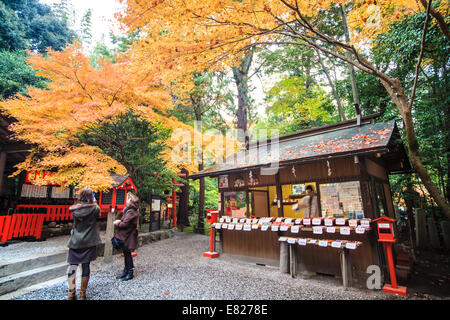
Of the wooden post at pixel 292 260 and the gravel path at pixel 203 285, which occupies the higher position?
the wooden post at pixel 292 260

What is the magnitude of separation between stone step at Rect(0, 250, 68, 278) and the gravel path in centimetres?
102

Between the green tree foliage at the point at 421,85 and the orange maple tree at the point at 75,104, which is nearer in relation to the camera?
the orange maple tree at the point at 75,104

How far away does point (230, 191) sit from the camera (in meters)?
8.24

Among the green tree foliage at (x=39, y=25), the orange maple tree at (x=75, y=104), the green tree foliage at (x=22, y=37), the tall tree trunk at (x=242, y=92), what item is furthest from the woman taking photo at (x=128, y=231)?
the green tree foliage at (x=39, y=25)

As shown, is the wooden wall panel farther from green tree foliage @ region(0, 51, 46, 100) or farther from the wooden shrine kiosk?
green tree foliage @ region(0, 51, 46, 100)

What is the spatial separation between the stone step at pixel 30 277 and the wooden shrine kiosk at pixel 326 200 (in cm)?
464

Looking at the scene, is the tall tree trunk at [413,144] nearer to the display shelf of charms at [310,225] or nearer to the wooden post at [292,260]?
the display shelf of charms at [310,225]

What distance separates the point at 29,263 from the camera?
18.4 ft

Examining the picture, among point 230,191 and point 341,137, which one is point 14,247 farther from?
point 341,137

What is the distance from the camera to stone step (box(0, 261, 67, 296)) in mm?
4613

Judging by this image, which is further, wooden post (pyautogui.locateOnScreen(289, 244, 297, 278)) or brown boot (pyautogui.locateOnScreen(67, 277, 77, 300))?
wooden post (pyautogui.locateOnScreen(289, 244, 297, 278))

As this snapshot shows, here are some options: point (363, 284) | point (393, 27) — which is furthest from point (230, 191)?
point (393, 27)

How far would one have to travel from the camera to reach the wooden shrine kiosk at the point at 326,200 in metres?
5.13

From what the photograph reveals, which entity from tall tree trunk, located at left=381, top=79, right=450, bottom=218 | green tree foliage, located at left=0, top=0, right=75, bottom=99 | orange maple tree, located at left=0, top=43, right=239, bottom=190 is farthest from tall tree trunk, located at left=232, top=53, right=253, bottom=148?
Answer: green tree foliage, located at left=0, top=0, right=75, bottom=99
